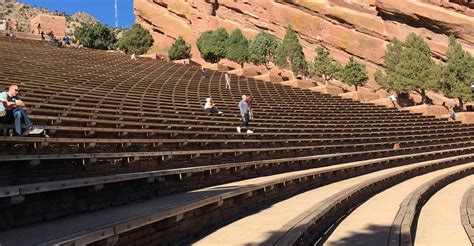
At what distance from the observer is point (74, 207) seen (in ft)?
18.9

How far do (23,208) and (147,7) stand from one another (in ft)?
275

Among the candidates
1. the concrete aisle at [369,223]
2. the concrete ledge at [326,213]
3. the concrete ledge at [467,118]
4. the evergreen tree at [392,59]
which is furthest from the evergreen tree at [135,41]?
the concrete aisle at [369,223]

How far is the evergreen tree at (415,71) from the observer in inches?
1722

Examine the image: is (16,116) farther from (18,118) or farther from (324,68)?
(324,68)

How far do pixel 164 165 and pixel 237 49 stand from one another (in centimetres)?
4980

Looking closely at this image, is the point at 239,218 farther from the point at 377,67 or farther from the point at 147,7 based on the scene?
the point at 147,7

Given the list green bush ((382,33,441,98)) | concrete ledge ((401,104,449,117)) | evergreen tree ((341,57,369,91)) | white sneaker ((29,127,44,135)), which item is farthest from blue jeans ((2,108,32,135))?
evergreen tree ((341,57,369,91))

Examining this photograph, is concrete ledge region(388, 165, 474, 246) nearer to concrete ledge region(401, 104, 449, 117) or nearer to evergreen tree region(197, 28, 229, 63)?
concrete ledge region(401, 104, 449, 117)

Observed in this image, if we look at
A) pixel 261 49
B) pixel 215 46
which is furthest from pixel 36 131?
pixel 215 46

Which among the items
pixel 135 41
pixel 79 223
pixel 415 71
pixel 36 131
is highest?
pixel 135 41

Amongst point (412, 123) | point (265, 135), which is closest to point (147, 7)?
point (412, 123)

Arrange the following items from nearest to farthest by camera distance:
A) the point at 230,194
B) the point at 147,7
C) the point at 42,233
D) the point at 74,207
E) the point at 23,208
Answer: the point at 42,233
the point at 23,208
the point at 74,207
the point at 230,194
the point at 147,7

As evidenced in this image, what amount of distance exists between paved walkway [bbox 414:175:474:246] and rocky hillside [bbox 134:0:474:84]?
5332 centimetres

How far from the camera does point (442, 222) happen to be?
875 cm
